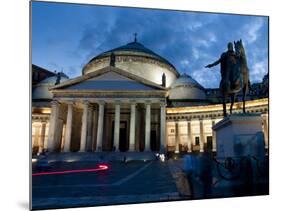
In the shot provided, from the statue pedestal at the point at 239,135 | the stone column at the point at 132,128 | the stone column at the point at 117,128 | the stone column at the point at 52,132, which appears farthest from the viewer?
the stone column at the point at 117,128

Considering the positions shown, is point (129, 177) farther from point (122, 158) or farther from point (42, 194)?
point (122, 158)

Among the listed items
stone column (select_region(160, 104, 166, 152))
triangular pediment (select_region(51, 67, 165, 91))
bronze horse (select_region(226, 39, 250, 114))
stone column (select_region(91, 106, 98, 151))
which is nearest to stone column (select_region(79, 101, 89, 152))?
stone column (select_region(91, 106, 98, 151))

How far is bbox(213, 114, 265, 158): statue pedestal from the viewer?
21.2ft

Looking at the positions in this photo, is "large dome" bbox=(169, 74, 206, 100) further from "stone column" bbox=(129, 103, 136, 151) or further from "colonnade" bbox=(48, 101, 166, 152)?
"stone column" bbox=(129, 103, 136, 151)

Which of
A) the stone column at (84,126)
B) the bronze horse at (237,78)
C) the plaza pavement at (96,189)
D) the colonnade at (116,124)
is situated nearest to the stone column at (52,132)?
the colonnade at (116,124)

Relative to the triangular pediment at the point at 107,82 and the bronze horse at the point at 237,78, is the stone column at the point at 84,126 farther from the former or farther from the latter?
the bronze horse at the point at 237,78

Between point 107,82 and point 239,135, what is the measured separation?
10.1m

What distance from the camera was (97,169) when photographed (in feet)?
26.8

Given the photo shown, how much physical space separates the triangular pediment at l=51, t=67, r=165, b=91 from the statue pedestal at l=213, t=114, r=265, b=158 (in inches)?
341

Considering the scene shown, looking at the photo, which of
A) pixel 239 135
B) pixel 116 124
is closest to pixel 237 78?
pixel 239 135

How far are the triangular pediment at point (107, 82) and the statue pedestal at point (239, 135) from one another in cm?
866

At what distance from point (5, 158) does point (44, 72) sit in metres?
3.00

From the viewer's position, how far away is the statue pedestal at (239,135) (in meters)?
6.47
